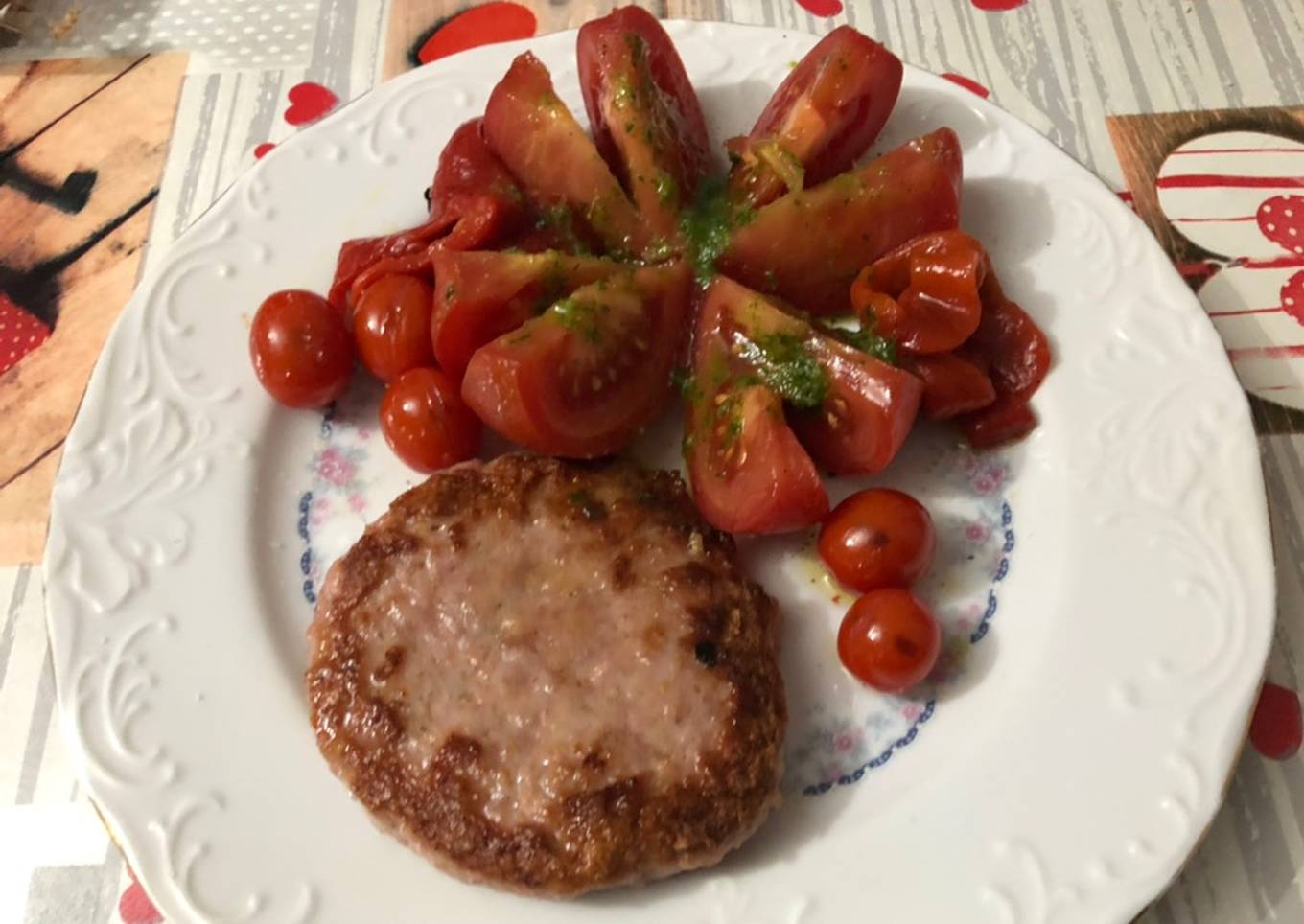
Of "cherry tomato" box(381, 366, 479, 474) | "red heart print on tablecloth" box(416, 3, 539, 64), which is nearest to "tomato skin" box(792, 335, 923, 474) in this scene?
"cherry tomato" box(381, 366, 479, 474)

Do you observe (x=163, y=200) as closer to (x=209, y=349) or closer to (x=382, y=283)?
(x=209, y=349)

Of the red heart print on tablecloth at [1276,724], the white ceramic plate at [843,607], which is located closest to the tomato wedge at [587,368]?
the white ceramic plate at [843,607]

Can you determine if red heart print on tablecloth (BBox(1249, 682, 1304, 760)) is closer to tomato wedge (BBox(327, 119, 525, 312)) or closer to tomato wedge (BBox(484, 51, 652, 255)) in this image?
tomato wedge (BBox(484, 51, 652, 255))

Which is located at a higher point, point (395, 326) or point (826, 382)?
point (395, 326)

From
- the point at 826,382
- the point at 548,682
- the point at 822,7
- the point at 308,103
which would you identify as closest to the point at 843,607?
the point at 826,382

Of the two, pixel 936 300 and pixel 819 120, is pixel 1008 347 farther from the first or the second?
pixel 819 120

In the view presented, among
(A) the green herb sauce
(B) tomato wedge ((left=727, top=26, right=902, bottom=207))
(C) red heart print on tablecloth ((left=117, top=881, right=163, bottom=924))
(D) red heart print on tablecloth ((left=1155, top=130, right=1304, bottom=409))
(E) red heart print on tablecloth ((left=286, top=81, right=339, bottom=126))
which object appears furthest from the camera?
(E) red heart print on tablecloth ((left=286, top=81, right=339, bottom=126))
